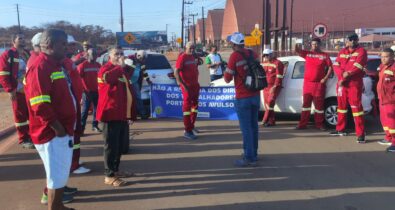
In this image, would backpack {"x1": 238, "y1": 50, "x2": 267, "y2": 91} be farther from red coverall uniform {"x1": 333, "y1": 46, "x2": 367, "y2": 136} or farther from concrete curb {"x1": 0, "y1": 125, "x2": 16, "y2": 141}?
concrete curb {"x1": 0, "y1": 125, "x2": 16, "y2": 141}

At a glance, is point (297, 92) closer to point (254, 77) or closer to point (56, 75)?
point (254, 77)

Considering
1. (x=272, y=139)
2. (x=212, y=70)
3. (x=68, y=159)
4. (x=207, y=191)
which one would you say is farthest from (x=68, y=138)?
(x=212, y=70)

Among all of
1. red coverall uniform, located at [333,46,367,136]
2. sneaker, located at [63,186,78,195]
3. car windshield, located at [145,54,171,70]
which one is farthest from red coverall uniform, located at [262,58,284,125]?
sneaker, located at [63,186,78,195]

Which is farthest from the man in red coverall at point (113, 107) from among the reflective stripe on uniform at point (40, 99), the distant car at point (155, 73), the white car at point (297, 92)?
the distant car at point (155, 73)

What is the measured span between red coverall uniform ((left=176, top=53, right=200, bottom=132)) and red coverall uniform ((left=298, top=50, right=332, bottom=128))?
2.37m

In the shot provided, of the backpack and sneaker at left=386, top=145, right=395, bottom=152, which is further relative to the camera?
sneaker at left=386, top=145, right=395, bottom=152

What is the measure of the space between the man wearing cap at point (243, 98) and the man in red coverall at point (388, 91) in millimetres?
2611

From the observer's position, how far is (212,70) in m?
13.9

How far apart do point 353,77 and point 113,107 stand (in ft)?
15.5

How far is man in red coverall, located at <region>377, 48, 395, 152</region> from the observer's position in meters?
7.50

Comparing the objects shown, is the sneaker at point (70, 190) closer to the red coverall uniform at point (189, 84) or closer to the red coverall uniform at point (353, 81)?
the red coverall uniform at point (189, 84)

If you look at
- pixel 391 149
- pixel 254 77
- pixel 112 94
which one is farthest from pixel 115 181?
pixel 391 149

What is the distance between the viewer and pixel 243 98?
21.3ft

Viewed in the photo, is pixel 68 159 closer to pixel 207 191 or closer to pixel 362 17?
pixel 207 191
